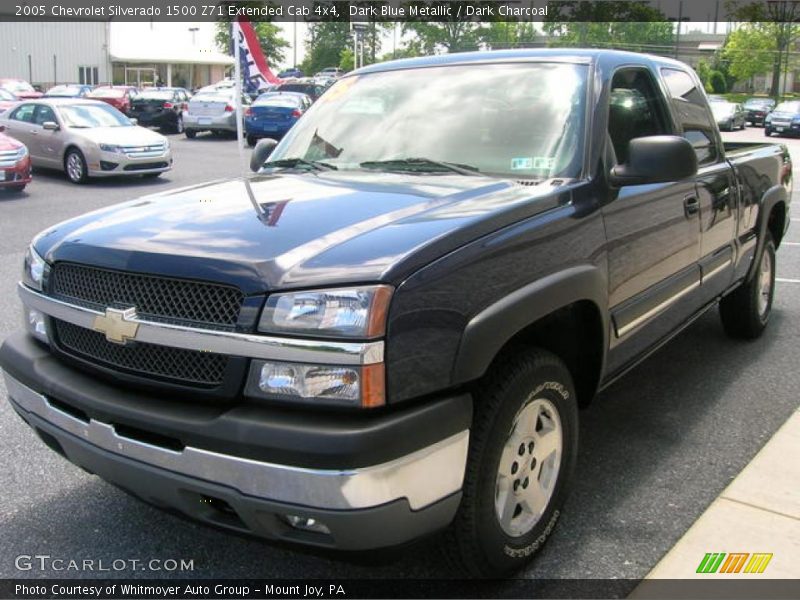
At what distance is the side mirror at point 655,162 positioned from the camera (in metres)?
3.24

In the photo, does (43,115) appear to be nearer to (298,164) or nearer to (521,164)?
(298,164)

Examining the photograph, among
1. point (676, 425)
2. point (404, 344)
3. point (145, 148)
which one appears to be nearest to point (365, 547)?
point (404, 344)

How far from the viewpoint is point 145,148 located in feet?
51.3

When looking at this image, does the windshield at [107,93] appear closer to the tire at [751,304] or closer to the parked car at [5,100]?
the parked car at [5,100]

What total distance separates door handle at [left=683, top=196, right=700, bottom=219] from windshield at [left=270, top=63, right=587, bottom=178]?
919mm

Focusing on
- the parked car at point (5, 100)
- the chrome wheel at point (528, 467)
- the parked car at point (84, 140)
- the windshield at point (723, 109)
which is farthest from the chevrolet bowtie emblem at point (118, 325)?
the windshield at point (723, 109)

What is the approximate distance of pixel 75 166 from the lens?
15.5 meters

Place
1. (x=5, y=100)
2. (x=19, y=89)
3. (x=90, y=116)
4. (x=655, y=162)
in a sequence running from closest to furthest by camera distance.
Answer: (x=655, y=162), (x=90, y=116), (x=5, y=100), (x=19, y=89)

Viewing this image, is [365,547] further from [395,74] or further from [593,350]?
[395,74]

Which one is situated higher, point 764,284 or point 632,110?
point 632,110

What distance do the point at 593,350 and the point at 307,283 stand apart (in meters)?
1.46

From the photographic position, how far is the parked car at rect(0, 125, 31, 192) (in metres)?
13.3

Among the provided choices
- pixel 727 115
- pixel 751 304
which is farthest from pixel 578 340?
pixel 727 115

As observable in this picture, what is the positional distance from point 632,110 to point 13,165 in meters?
12.2
